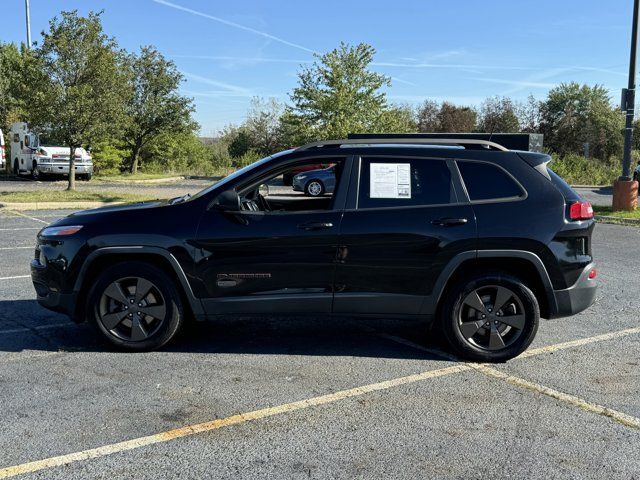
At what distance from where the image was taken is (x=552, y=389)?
4.30 m

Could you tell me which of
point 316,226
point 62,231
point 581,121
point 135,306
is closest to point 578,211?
point 316,226

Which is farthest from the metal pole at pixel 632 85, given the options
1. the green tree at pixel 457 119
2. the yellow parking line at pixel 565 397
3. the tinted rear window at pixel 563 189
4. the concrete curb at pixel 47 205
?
the green tree at pixel 457 119

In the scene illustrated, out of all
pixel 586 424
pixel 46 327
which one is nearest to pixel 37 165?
pixel 46 327

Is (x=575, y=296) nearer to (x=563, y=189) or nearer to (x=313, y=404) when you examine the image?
(x=563, y=189)

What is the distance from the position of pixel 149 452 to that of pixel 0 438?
0.91 metres

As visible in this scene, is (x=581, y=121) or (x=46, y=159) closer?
(x=46, y=159)

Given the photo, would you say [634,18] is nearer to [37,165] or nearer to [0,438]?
[0,438]

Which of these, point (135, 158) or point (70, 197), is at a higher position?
point (135, 158)

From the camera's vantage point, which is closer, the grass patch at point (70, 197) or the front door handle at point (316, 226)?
the front door handle at point (316, 226)

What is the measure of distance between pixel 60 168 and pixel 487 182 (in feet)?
80.8

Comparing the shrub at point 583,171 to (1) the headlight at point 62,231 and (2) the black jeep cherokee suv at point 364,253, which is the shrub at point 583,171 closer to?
(2) the black jeep cherokee suv at point 364,253

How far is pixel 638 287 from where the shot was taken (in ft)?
24.9

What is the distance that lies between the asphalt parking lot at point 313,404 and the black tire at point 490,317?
0.15 m

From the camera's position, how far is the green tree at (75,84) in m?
17.6
